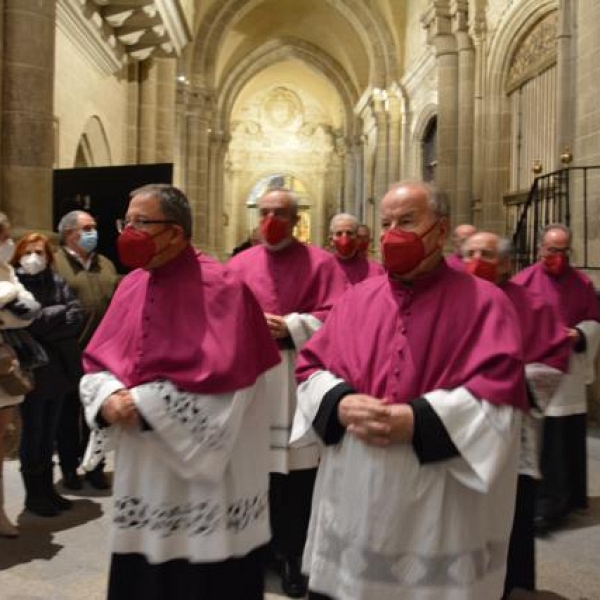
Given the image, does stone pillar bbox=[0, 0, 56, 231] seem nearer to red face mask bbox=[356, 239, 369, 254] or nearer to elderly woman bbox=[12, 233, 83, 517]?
elderly woman bbox=[12, 233, 83, 517]

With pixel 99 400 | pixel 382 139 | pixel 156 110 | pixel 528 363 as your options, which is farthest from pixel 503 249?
pixel 382 139

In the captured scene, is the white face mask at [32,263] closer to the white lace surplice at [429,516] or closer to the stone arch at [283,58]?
the white lace surplice at [429,516]

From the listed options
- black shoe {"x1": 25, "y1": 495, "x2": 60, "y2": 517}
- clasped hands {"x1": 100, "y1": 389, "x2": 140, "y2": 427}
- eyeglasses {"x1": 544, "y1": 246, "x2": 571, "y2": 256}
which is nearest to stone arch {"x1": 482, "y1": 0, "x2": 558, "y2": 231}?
eyeglasses {"x1": 544, "y1": 246, "x2": 571, "y2": 256}

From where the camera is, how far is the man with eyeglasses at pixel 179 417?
2.73m

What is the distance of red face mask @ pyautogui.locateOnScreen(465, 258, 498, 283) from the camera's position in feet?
12.4

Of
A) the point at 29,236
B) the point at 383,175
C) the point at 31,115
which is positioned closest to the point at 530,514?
the point at 29,236

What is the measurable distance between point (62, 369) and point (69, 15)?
20.1 feet

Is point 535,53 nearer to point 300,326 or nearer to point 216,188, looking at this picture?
point 300,326

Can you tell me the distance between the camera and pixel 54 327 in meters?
5.12

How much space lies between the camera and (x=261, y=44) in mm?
31703

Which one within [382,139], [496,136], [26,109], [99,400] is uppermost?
[382,139]

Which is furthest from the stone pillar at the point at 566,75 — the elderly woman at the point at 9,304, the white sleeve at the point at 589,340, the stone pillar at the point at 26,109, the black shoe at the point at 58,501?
the elderly woman at the point at 9,304

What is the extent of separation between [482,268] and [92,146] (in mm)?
8948

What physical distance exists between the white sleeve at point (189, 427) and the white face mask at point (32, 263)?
2.60 m
